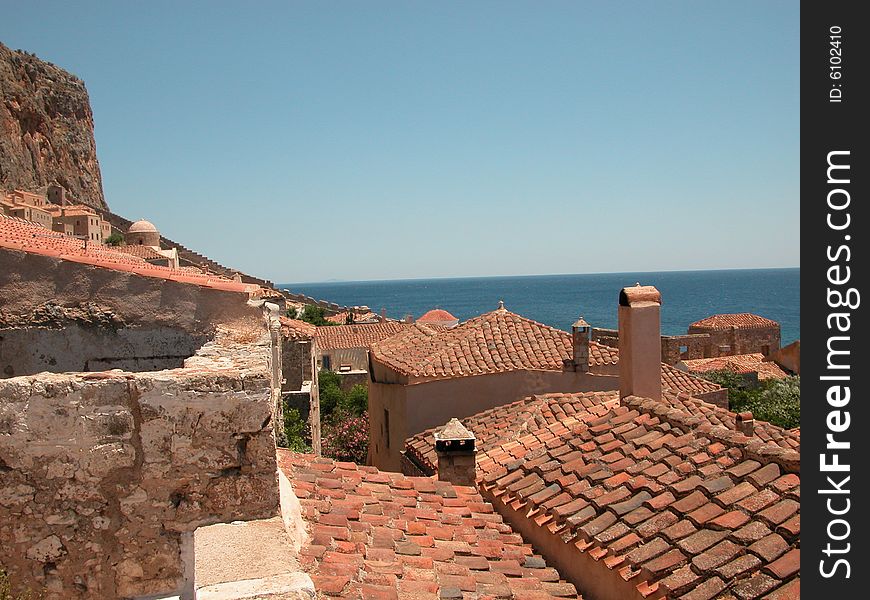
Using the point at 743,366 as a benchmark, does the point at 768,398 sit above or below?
below

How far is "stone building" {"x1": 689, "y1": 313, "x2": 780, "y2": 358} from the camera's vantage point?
150 ft

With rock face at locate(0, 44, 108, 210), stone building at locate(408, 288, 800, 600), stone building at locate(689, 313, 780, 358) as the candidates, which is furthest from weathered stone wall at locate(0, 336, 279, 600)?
rock face at locate(0, 44, 108, 210)

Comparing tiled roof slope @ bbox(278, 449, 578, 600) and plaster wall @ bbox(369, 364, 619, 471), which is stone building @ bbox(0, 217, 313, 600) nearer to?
tiled roof slope @ bbox(278, 449, 578, 600)

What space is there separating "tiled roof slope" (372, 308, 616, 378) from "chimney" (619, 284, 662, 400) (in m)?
6.08

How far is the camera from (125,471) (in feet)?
10.6

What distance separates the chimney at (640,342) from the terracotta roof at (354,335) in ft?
108

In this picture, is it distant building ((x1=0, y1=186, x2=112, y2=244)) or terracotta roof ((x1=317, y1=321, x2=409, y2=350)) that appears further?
distant building ((x1=0, y1=186, x2=112, y2=244))

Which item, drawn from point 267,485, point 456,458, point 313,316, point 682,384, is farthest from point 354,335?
point 267,485

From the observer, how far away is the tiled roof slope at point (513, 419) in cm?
1084

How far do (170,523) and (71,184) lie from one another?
3454 inches

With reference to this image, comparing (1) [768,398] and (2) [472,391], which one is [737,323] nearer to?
(1) [768,398]

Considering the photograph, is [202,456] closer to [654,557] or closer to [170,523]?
[170,523]
